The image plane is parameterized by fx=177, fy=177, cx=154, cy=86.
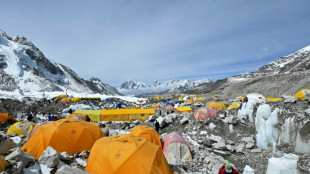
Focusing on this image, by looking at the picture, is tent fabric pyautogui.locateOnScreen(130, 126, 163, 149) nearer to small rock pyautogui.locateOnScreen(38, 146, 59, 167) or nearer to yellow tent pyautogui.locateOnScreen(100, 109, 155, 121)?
small rock pyautogui.locateOnScreen(38, 146, 59, 167)

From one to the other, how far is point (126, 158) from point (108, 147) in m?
1.01

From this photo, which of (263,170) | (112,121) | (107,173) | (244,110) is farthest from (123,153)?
(112,121)

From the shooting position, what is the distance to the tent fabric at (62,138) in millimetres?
9016

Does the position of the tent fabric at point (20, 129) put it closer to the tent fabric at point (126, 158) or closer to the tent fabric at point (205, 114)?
the tent fabric at point (126, 158)

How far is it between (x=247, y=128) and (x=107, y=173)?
42.3ft

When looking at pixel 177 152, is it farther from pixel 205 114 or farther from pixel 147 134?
pixel 205 114

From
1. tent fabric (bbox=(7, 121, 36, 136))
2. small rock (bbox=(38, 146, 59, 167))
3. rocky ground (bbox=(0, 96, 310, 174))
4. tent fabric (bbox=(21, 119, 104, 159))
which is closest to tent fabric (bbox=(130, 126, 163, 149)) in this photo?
rocky ground (bbox=(0, 96, 310, 174))

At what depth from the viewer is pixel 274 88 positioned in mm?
52969

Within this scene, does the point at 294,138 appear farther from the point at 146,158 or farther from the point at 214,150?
the point at 146,158

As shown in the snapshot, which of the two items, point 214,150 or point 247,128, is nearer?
point 214,150

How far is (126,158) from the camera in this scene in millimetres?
6805

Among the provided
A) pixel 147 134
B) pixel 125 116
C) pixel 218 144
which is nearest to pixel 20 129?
pixel 147 134

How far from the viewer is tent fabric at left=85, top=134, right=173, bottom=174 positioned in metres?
6.71

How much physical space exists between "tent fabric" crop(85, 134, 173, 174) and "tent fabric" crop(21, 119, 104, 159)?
2680 millimetres
